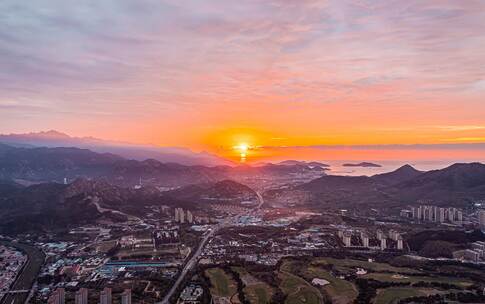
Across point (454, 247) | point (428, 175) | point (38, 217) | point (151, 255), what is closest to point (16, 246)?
point (38, 217)

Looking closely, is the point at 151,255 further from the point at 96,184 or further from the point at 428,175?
the point at 428,175

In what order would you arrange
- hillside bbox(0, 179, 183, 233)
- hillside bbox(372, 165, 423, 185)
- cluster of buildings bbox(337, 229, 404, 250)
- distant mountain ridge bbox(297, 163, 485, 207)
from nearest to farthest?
1. cluster of buildings bbox(337, 229, 404, 250)
2. hillside bbox(0, 179, 183, 233)
3. distant mountain ridge bbox(297, 163, 485, 207)
4. hillside bbox(372, 165, 423, 185)

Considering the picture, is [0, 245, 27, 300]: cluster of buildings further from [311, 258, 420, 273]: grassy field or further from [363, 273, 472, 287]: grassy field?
[363, 273, 472, 287]: grassy field

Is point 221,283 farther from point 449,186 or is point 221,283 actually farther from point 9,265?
point 449,186

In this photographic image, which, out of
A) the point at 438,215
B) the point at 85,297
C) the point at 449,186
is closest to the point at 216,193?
the point at 438,215

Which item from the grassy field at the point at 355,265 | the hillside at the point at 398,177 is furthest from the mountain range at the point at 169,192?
the grassy field at the point at 355,265

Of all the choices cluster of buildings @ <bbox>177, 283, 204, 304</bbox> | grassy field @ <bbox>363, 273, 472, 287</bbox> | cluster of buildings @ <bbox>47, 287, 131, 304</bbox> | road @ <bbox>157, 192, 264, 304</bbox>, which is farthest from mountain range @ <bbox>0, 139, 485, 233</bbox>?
grassy field @ <bbox>363, 273, 472, 287</bbox>
